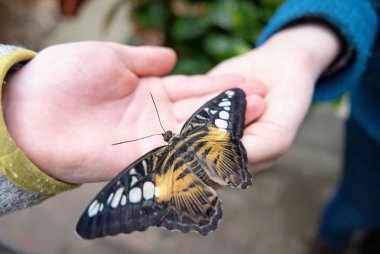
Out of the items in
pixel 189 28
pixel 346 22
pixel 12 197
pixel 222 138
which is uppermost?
pixel 346 22

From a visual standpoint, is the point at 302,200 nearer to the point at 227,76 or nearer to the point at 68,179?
the point at 227,76

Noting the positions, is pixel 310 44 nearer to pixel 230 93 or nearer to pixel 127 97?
pixel 230 93

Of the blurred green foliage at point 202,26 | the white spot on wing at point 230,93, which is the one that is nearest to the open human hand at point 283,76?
the white spot on wing at point 230,93

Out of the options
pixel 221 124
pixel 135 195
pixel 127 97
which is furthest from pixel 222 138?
pixel 127 97

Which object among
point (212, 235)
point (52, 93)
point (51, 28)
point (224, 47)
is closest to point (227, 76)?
point (52, 93)

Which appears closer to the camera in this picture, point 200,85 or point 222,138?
point 222,138

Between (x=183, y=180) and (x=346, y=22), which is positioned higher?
(x=346, y=22)
